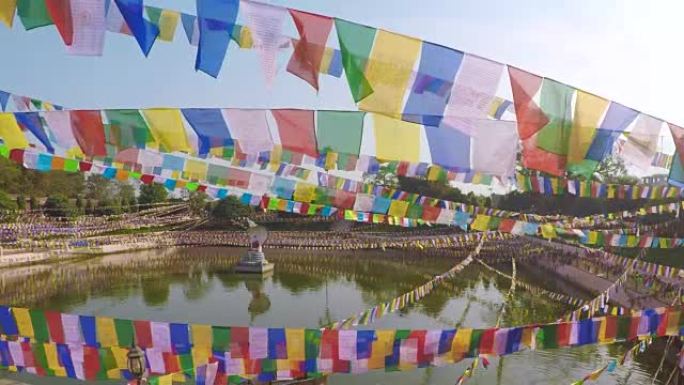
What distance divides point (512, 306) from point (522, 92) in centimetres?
1647

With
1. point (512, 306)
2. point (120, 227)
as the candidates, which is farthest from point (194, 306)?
point (120, 227)

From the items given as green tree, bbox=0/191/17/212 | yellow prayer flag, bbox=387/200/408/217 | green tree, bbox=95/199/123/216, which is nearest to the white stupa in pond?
green tree, bbox=0/191/17/212

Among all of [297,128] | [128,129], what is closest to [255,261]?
[128,129]

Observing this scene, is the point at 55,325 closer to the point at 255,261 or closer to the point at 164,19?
the point at 164,19

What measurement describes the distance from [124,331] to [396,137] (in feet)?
10.9

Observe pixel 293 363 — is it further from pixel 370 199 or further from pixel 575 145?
pixel 575 145

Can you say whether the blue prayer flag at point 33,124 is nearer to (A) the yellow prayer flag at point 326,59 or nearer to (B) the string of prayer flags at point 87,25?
(B) the string of prayer flags at point 87,25

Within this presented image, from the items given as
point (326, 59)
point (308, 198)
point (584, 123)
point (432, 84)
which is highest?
point (326, 59)

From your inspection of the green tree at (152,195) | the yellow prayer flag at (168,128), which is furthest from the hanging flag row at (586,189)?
the green tree at (152,195)

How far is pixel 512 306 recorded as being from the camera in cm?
1959

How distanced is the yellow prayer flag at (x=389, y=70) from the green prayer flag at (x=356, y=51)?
0.04m

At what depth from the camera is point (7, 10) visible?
4.23m

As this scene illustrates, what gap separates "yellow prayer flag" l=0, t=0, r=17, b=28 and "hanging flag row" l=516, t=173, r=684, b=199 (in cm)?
536

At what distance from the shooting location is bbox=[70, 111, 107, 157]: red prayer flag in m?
5.59
